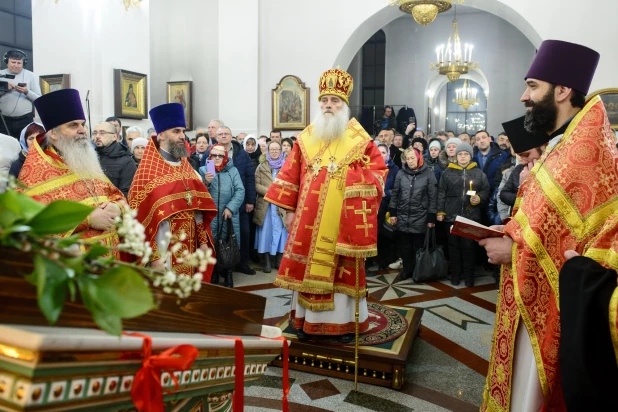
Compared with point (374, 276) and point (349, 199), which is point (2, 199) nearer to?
point (349, 199)

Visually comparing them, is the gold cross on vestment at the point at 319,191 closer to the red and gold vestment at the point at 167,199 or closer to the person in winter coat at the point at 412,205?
the red and gold vestment at the point at 167,199

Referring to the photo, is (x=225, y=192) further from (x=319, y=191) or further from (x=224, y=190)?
(x=319, y=191)

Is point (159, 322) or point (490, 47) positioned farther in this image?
point (490, 47)

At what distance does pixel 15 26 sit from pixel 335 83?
12427mm

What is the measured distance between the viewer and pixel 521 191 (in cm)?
242

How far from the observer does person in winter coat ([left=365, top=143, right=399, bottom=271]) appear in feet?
23.1

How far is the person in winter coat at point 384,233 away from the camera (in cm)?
705

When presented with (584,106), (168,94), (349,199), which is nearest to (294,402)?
(349,199)

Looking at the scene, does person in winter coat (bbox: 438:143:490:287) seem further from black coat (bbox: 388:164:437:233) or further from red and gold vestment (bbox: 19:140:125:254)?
red and gold vestment (bbox: 19:140:125:254)

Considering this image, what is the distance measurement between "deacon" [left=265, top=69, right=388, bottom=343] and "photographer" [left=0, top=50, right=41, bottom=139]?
15.5 ft

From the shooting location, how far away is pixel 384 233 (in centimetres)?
704

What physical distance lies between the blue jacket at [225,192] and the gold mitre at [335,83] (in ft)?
8.04

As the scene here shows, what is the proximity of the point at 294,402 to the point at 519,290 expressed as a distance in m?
1.80

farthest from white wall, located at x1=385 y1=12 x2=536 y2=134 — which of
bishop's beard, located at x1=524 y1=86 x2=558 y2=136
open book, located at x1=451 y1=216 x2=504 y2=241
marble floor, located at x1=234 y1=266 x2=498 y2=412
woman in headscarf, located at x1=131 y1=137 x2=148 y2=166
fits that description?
open book, located at x1=451 y1=216 x2=504 y2=241
